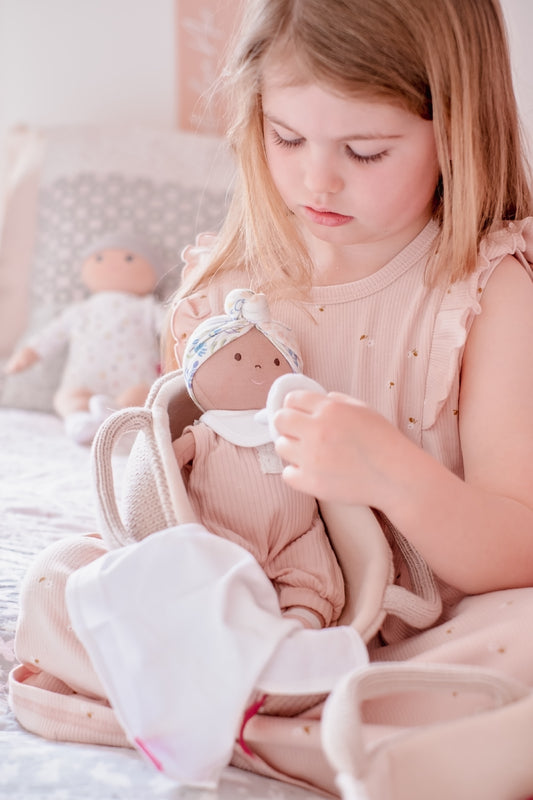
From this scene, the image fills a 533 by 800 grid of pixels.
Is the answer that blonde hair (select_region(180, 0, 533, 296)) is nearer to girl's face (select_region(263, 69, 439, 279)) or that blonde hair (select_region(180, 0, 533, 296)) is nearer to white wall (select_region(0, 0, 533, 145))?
girl's face (select_region(263, 69, 439, 279))

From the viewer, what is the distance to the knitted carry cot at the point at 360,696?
536 mm

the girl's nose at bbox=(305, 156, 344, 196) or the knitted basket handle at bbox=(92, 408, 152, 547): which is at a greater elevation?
the girl's nose at bbox=(305, 156, 344, 196)

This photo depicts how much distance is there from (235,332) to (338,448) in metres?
0.19

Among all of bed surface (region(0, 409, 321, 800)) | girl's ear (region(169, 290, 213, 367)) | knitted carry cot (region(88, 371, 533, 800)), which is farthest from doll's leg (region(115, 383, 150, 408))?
knitted carry cot (region(88, 371, 533, 800))

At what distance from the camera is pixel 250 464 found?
776mm

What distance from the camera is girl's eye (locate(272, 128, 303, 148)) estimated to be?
80cm

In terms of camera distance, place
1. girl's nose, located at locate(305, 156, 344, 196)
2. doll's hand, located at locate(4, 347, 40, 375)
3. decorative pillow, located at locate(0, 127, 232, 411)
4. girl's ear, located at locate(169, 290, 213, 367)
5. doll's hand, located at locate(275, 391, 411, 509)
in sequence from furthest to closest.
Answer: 1. decorative pillow, located at locate(0, 127, 232, 411)
2. doll's hand, located at locate(4, 347, 40, 375)
3. girl's ear, located at locate(169, 290, 213, 367)
4. girl's nose, located at locate(305, 156, 344, 196)
5. doll's hand, located at locate(275, 391, 411, 509)

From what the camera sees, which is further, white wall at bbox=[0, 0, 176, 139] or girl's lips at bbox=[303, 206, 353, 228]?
white wall at bbox=[0, 0, 176, 139]

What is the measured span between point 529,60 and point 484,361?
109 centimetres

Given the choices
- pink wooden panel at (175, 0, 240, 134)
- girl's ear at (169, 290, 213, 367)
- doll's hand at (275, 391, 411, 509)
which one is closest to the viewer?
doll's hand at (275, 391, 411, 509)

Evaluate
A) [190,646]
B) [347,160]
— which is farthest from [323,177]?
[190,646]

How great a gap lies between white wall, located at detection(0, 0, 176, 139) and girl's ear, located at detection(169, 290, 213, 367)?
1.43 metres

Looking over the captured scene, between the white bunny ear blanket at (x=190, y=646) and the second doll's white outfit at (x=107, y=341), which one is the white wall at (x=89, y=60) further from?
the white bunny ear blanket at (x=190, y=646)

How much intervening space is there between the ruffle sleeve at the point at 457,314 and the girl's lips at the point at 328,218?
0.12 meters
